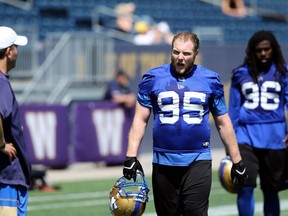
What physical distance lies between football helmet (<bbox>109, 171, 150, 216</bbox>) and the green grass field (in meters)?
3.68

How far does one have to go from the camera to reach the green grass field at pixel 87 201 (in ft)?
31.7

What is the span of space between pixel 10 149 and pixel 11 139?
0.10m

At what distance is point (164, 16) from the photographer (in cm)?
2177

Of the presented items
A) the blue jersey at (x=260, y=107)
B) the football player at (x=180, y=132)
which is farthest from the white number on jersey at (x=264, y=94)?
the football player at (x=180, y=132)

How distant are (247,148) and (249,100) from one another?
0.42m

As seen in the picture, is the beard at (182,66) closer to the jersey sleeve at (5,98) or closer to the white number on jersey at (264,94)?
the jersey sleeve at (5,98)

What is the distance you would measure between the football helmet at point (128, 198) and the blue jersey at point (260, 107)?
209 cm

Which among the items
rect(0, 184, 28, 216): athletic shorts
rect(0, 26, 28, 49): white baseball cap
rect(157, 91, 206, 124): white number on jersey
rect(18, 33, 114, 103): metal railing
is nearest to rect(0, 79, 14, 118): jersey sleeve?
rect(0, 26, 28, 49): white baseball cap


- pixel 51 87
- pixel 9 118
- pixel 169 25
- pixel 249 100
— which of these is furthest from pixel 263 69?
pixel 169 25

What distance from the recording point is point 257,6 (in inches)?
956

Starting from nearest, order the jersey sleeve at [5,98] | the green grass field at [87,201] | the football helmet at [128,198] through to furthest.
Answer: the jersey sleeve at [5,98] < the football helmet at [128,198] < the green grass field at [87,201]

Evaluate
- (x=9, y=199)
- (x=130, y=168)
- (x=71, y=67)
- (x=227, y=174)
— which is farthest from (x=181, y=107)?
(x=71, y=67)

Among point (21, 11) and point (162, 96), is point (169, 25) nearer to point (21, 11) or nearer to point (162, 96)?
point (21, 11)

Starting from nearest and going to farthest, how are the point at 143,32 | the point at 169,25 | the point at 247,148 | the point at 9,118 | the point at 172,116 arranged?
the point at 9,118, the point at 172,116, the point at 247,148, the point at 143,32, the point at 169,25
